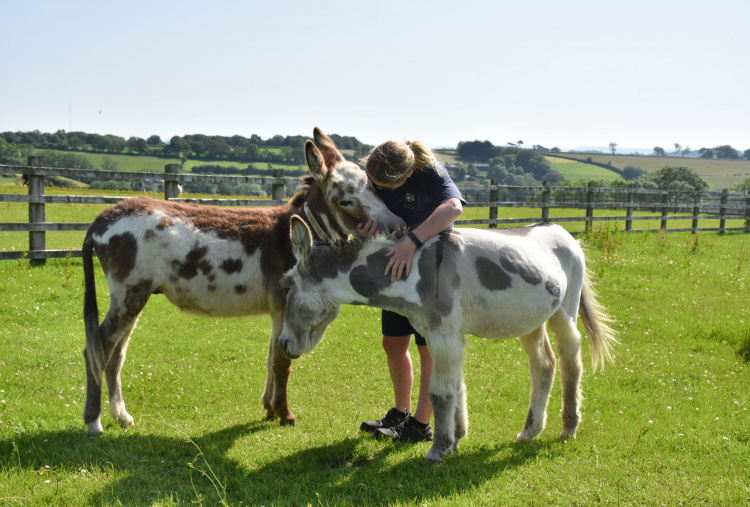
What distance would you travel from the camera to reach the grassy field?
325cm

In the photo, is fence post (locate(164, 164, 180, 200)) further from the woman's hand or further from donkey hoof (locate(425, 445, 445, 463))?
donkey hoof (locate(425, 445, 445, 463))

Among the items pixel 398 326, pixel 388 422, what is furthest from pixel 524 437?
pixel 398 326

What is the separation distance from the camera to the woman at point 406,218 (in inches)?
137

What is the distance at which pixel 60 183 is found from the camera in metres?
56.6

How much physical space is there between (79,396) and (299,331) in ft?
9.05

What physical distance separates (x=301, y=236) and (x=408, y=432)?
1875 millimetres

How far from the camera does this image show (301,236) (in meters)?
3.38

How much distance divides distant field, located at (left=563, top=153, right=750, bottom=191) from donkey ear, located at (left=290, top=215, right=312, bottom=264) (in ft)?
342

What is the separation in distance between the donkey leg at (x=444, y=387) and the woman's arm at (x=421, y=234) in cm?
52

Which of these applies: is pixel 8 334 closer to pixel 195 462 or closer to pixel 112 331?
pixel 112 331

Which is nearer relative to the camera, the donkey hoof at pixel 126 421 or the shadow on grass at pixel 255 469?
the shadow on grass at pixel 255 469

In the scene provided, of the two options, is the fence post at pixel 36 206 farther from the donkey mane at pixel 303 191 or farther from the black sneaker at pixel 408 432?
the black sneaker at pixel 408 432

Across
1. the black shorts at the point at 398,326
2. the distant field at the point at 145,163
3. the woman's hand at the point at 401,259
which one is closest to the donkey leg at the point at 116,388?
the black shorts at the point at 398,326

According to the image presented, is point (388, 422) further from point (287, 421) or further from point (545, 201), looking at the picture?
point (545, 201)
